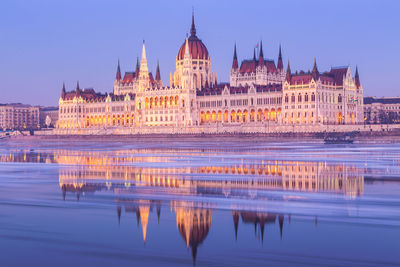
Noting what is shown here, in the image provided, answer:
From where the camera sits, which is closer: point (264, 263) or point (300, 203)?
point (264, 263)

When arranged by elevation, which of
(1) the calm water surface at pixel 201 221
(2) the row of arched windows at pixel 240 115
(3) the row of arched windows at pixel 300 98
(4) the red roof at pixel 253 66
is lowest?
(1) the calm water surface at pixel 201 221

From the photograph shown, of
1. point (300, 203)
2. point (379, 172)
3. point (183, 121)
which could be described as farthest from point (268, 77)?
point (300, 203)

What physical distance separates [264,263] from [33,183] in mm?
18528

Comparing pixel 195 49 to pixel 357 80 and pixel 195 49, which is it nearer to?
pixel 195 49

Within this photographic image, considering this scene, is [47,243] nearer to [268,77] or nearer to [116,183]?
[116,183]

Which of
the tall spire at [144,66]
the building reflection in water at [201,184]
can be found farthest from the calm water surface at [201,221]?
the tall spire at [144,66]

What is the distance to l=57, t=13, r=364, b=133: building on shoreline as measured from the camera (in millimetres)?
134000

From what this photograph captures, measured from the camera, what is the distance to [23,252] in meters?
14.4

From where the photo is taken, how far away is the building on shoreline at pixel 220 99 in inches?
5276

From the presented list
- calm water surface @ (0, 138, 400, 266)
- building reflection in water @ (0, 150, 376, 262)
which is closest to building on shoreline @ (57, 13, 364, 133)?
building reflection in water @ (0, 150, 376, 262)

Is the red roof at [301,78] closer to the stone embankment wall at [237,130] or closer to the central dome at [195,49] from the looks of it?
the stone embankment wall at [237,130]

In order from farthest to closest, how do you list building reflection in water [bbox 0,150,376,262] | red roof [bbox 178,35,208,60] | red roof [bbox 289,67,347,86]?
red roof [bbox 178,35,208,60], red roof [bbox 289,67,347,86], building reflection in water [bbox 0,150,376,262]

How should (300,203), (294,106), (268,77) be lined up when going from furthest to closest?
(268,77), (294,106), (300,203)

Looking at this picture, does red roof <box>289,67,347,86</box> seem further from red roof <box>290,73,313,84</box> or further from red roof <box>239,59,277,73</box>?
red roof <box>239,59,277,73</box>
